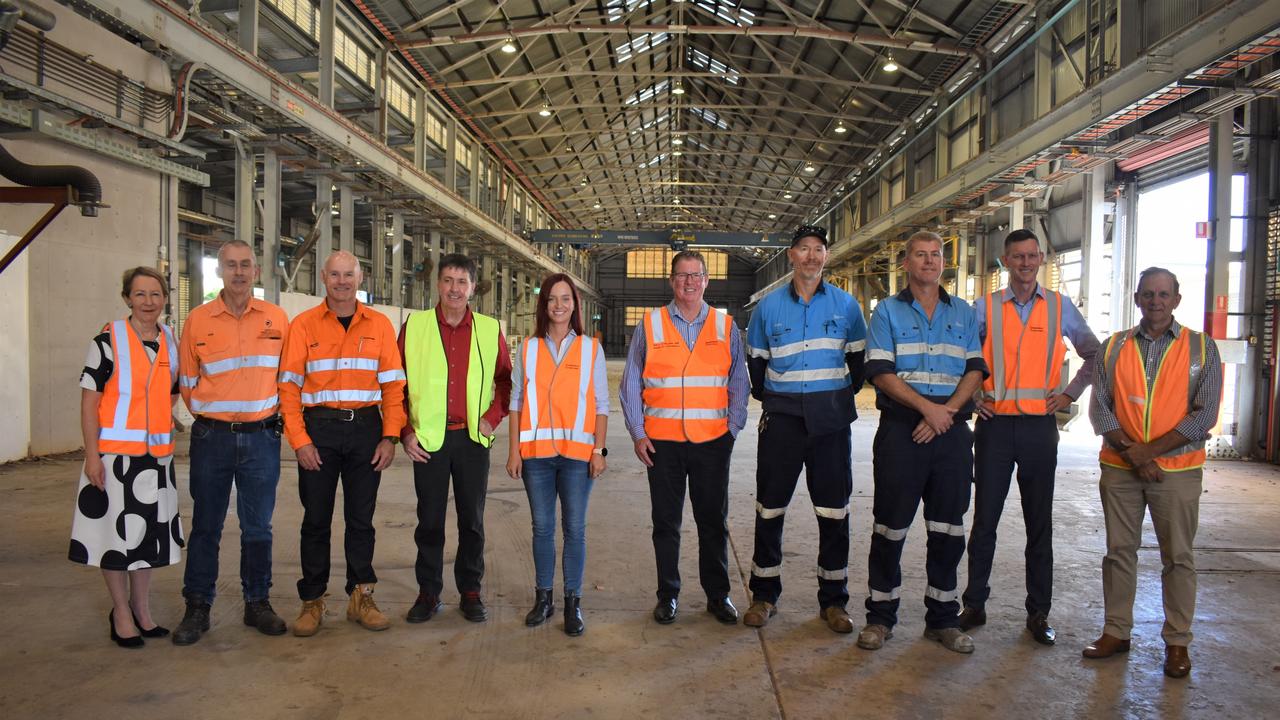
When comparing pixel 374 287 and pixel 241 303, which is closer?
pixel 241 303

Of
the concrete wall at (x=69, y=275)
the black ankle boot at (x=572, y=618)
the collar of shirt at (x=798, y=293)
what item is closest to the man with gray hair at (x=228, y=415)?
the black ankle boot at (x=572, y=618)

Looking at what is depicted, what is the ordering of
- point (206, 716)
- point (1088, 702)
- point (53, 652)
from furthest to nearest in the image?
1. point (53, 652)
2. point (1088, 702)
3. point (206, 716)

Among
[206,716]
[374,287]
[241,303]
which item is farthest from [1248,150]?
[374,287]

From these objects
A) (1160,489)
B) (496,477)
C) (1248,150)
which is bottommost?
(496,477)

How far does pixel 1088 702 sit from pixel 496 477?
233 inches

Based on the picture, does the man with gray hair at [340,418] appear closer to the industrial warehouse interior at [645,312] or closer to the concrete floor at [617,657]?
the industrial warehouse interior at [645,312]

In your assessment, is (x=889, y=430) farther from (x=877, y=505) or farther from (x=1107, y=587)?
(x=1107, y=587)

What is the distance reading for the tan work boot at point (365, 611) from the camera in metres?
3.67

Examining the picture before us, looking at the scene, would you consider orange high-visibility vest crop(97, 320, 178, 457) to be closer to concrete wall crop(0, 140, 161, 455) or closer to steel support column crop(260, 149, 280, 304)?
concrete wall crop(0, 140, 161, 455)

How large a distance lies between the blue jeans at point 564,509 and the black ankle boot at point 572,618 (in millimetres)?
36

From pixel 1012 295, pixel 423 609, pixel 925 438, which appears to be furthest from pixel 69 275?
pixel 1012 295

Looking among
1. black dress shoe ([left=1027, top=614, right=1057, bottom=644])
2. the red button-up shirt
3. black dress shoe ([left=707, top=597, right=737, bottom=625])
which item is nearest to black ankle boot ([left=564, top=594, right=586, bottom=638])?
black dress shoe ([left=707, top=597, right=737, bottom=625])

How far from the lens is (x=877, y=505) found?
377cm

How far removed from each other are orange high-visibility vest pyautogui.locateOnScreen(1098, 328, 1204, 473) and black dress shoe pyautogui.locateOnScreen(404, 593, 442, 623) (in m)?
3.37
